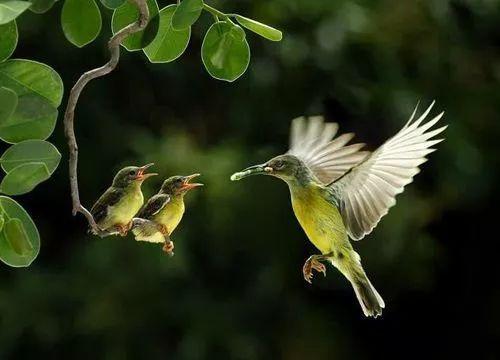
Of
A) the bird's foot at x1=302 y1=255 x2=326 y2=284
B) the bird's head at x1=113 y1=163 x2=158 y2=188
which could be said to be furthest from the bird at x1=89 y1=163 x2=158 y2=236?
the bird's foot at x1=302 y1=255 x2=326 y2=284

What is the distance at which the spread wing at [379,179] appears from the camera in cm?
70

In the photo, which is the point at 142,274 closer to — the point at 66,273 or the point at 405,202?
the point at 66,273

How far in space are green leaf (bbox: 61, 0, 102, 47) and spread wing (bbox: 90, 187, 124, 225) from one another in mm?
81

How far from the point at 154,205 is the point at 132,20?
13 centimetres

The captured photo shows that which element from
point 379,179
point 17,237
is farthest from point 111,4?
point 379,179

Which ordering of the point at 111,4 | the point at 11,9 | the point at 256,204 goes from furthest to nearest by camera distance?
the point at 256,204 < the point at 111,4 < the point at 11,9

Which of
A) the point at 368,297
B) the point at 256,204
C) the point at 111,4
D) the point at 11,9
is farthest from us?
the point at 256,204

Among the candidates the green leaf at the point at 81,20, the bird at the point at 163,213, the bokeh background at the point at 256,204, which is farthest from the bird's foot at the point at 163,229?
the bokeh background at the point at 256,204

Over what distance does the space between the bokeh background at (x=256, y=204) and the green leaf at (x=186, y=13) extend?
2681 millimetres

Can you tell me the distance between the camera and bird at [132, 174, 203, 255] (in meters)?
0.59

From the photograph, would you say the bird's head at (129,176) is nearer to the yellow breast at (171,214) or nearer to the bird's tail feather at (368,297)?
the yellow breast at (171,214)

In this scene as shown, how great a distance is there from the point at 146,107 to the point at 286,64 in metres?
0.47

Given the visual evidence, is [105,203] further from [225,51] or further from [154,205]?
[225,51]

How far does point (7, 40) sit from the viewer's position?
616 mm
